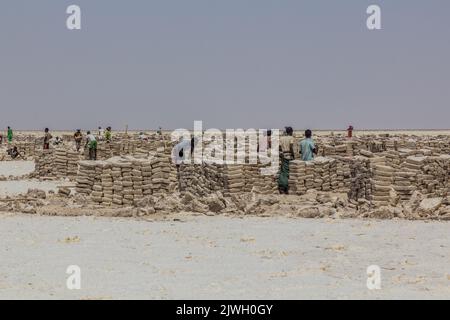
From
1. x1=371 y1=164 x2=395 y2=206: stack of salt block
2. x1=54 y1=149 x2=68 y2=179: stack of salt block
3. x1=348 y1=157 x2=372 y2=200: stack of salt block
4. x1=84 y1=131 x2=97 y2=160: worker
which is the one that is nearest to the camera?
x1=371 y1=164 x2=395 y2=206: stack of salt block

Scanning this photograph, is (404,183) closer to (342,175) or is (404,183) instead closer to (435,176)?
(435,176)

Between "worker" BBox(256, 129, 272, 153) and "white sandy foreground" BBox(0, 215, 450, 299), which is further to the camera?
"worker" BBox(256, 129, 272, 153)

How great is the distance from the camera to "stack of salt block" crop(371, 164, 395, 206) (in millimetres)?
15070

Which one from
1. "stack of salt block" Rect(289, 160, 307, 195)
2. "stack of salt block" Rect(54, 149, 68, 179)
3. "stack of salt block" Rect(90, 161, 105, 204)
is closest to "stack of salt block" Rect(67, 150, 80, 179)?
"stack of salt block" Rect(54, 149, 68, 179)

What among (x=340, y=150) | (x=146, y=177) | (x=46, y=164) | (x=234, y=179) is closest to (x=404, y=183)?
(x=234, y=179)

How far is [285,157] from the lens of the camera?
1770 centimetres

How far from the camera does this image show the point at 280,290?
330 inches

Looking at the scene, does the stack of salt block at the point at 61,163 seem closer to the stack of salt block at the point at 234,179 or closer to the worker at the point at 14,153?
the stack of salt block at the point at 234,179

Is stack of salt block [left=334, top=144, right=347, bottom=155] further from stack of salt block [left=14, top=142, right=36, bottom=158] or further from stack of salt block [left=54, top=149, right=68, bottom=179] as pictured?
stack of salt block [left=14, top=142, right=36, bottom=158]

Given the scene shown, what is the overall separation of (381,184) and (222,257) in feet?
18.6

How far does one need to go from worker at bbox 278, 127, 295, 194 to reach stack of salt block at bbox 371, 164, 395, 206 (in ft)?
9.17

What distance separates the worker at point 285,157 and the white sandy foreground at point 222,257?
349cm

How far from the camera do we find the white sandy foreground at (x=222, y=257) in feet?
27.6

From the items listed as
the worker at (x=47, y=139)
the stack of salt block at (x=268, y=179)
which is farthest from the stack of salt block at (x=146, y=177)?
the worker at (x=47, y=139)
